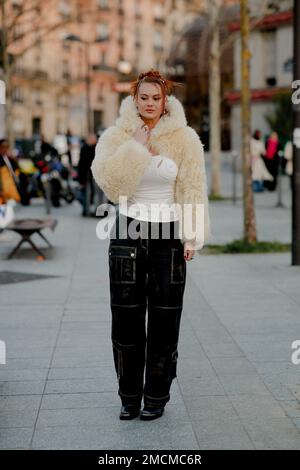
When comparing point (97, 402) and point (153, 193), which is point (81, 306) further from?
point (153, 193)

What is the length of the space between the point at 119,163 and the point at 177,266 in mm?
657

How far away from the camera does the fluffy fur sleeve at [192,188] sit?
4.76 metres

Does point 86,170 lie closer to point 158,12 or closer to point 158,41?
point 158,12

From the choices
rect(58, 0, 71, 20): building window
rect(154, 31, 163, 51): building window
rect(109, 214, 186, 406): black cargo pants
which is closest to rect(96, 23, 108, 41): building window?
rect(58, 0, 71, 20): building window

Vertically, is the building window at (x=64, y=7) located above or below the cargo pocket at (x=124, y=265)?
above

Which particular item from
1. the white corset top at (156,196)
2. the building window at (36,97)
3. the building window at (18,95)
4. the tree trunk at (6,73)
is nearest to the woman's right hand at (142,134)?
the white corset top at (156,196)

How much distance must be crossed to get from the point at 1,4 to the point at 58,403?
2115 centimetres

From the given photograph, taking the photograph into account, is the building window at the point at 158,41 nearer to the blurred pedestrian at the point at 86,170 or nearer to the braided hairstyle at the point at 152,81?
the blurred pedestrian at the point at 86,170

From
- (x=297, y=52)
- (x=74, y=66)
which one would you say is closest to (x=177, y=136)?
(x=297, y=52)

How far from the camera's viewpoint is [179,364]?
6121mm

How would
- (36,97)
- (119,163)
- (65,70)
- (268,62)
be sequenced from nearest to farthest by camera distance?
1. (119,163)
2. (268,62)
3. (36,97)
4. (65,70)

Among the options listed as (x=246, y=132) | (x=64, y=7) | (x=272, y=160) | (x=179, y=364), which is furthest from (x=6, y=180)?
(x=64, y=7)

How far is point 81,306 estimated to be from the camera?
8359mm

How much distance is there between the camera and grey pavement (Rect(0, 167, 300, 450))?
4.62 m
